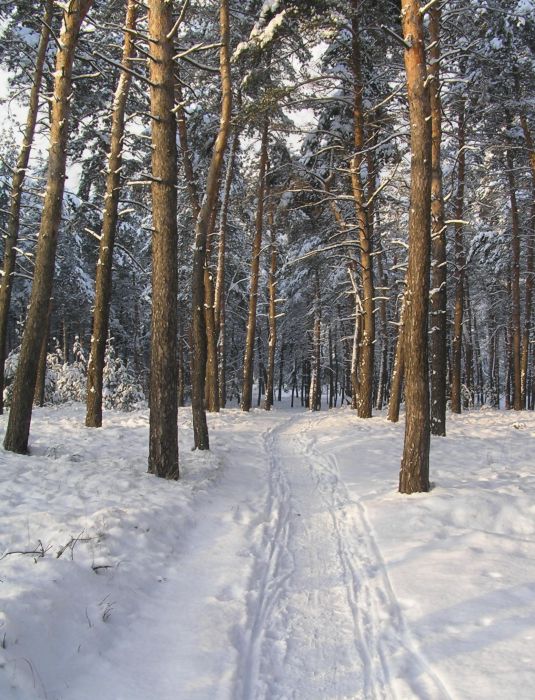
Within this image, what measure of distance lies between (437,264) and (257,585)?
876 cm

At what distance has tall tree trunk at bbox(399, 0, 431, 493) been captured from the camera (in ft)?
21.7

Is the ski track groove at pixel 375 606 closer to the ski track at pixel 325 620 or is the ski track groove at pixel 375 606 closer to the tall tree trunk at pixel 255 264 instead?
the ski track at pixel 325 620

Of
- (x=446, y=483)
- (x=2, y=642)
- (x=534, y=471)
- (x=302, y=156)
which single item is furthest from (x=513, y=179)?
(x=2, y=642)

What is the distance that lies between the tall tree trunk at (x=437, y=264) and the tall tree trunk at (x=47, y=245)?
7519 mm

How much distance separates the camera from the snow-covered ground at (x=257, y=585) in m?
2.95

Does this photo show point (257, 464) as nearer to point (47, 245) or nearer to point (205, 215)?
point (205, 215)

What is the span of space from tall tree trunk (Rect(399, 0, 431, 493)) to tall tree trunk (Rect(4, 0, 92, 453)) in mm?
5523

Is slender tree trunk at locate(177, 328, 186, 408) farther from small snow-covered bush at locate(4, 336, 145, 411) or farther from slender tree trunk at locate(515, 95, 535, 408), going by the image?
slender tree trunk at locate(515, 95, 535, 408)

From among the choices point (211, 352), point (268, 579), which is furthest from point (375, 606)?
point (211, 352)

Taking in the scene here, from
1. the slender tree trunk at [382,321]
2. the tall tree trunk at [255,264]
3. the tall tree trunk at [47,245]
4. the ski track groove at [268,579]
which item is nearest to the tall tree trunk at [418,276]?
the ski track groove at [268,579]

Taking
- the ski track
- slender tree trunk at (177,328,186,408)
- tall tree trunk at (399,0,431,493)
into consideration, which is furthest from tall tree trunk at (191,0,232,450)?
slender tree trunk at (177,328,186,408)

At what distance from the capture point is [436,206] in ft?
34.0

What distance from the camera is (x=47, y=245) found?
25.0 ft

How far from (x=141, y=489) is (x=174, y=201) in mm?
4523
